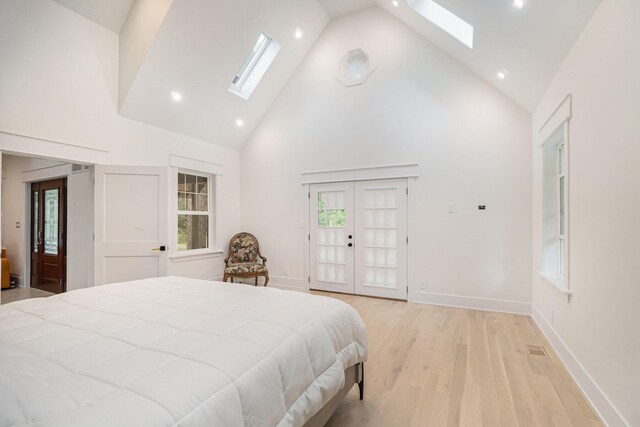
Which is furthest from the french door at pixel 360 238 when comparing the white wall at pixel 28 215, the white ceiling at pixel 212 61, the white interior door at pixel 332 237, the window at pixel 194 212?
the white wall at pixel 28 215

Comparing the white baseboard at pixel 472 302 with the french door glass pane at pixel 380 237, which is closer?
the white baseboard at pixel 472 302

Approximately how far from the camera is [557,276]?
10.9 feet

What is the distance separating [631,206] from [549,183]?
2028mm

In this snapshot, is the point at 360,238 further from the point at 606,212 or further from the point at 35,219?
the point at 35,219

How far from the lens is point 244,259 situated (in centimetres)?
570

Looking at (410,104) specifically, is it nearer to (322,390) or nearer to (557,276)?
(557,276)

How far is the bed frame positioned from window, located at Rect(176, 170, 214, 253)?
394cm

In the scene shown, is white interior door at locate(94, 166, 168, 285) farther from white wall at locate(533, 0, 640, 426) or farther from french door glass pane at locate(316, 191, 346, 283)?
white wall at locate(533, 0, 640, 426)

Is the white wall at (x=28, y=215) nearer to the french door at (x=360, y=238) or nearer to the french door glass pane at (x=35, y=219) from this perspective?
the french door glass pane at (x=35, y=219)

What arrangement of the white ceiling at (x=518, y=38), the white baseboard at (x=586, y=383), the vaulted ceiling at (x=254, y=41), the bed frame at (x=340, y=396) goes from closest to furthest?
the bed frame at (x=340, y=396), the white baseboard at (x=586, y=383), the white ceiling at (x=518, y=38), the vaulted ceiling at (x=254, y=41)

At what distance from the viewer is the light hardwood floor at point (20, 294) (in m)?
5.05

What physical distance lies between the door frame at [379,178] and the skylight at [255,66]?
5.71 ft

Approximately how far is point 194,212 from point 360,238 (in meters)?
2.89

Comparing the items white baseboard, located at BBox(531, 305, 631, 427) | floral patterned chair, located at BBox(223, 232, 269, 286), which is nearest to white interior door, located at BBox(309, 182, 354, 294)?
floral patterned chair, located at BBox(223, 232, 269, 286)
